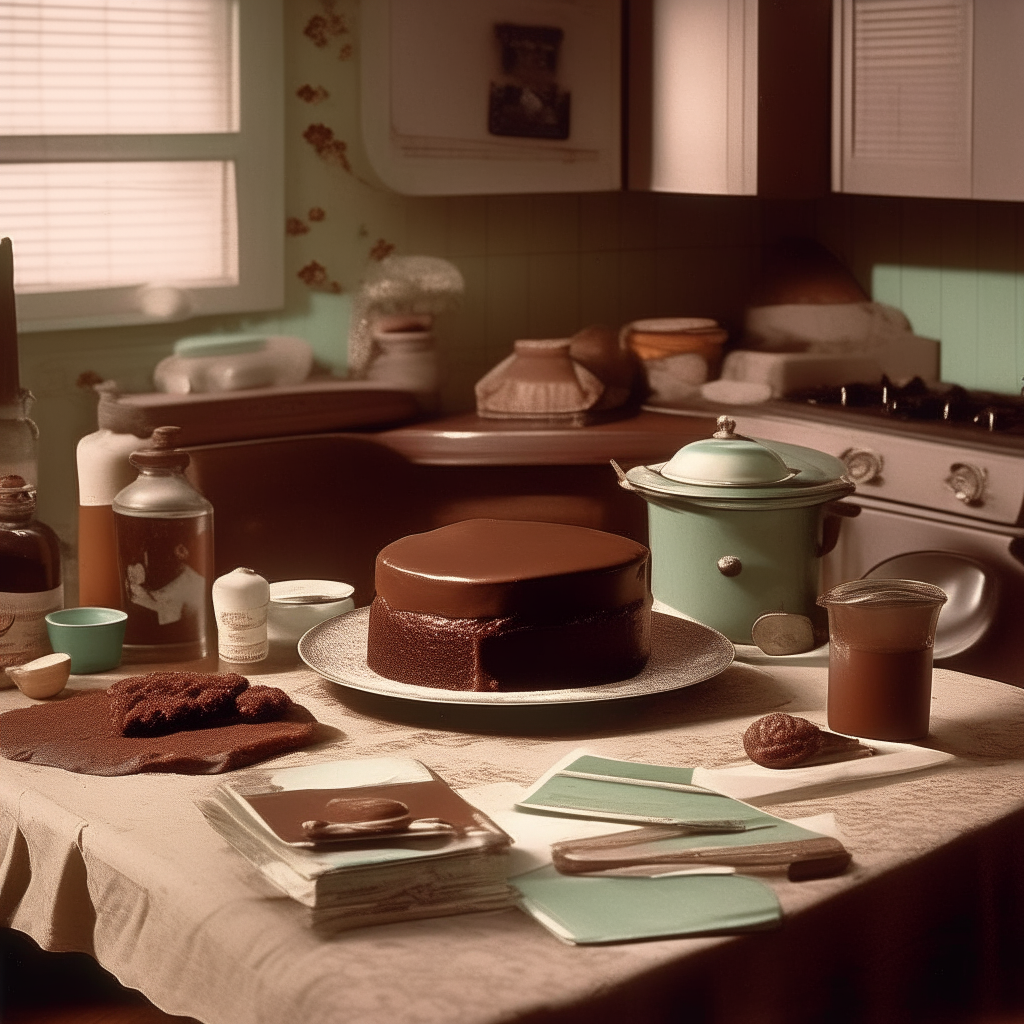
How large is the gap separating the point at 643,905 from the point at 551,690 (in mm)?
483

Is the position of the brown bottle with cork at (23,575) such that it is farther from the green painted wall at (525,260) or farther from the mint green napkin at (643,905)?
the green painted wall at (525,260)

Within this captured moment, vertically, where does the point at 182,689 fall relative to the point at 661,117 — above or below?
below

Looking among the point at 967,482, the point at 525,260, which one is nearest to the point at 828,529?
the point at 967,482

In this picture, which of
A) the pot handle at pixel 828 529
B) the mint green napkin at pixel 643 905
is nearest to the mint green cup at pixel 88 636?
the mint green napkin at pixel 643 905

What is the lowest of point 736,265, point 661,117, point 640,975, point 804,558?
point 640,975

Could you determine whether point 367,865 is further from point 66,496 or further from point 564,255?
point 564,255

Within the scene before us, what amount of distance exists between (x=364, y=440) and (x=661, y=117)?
1.16m

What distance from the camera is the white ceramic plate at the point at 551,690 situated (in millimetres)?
1617

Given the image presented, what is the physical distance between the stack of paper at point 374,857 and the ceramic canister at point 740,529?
0.73 meters

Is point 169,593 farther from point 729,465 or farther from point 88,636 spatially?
point 729,465

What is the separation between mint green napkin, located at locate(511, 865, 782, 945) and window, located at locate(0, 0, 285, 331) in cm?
238

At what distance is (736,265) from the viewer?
438 centimetres

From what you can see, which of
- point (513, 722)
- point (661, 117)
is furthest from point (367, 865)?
point (661, 117)

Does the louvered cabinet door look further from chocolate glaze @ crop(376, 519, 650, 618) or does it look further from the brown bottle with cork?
the brown bottle with cork
